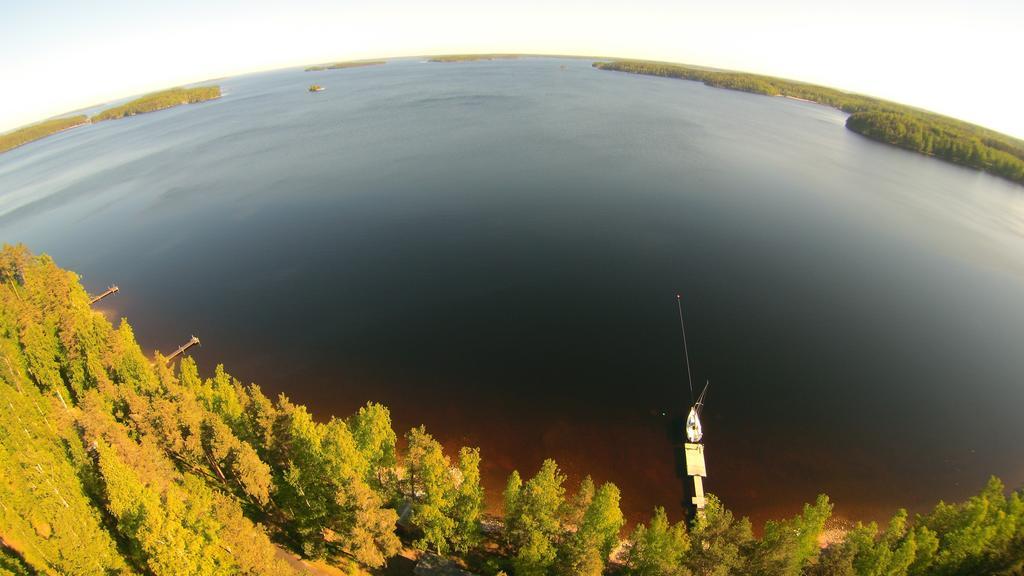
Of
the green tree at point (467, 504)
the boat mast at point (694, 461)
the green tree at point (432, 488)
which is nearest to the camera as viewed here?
the green tree at point (432, 488)

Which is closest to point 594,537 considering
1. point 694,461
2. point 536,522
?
point 536,522

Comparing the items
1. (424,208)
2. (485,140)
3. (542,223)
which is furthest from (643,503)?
(485,140)

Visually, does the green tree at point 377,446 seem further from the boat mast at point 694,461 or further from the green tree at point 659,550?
the boat mast at point 694,461

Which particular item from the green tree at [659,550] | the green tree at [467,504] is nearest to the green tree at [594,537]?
the green tree at [659,550]

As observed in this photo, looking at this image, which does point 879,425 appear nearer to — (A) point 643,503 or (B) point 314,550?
(A) point 643,503

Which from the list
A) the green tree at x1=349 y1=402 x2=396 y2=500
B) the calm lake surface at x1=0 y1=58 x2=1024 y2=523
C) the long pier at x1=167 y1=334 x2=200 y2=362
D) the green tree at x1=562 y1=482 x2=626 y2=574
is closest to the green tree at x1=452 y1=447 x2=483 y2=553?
the green tree at x1=349 y1=402 x2=396 y2=500

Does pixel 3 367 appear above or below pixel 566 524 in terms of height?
above
